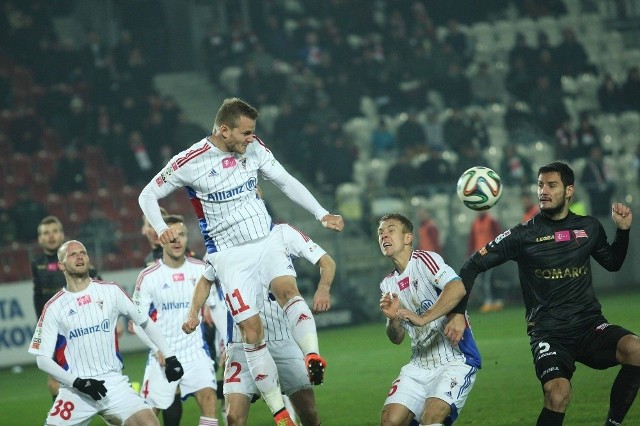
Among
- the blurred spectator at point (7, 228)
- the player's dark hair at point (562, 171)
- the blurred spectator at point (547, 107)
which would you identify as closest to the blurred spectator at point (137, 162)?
the blurred spectator at point (7, 228)

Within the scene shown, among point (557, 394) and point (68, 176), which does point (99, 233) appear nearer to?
point (68, 176)

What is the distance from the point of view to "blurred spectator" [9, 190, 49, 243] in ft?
62.8

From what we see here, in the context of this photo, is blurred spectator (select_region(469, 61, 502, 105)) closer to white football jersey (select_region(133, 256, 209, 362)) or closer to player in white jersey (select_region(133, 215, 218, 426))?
player in white jersey (select_region(133, 215, 218, 426))

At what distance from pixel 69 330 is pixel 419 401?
2.80 m

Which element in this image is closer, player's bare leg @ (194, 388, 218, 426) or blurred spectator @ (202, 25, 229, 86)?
player's bare leg @ (194, 388, 218, 426)

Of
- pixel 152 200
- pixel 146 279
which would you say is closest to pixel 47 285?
pixel 146 279

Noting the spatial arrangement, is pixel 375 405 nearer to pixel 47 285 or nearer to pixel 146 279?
pixel 146 279

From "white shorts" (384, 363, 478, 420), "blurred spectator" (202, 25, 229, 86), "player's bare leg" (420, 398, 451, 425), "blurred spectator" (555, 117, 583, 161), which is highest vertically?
"blurred spectator" (202, 25, 229, 86)

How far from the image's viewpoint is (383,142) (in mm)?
23812

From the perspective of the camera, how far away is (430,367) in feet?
26.2

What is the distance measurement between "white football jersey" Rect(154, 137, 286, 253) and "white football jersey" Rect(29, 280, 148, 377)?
4.38ft

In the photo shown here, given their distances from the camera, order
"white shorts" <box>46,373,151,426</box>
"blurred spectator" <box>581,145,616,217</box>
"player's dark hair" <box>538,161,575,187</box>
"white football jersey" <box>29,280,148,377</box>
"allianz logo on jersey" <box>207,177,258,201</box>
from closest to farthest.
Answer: "allianz logo on jersey" <box>207,177,258,201</box> → "player's dark hair" <box>538,161,575,187</box> → "white shorts" <box>46,373,151,426</box> → "white football jersey" <box>29,280,148,377</box> → "blurred spectator" <box>581,145,616,217</box>

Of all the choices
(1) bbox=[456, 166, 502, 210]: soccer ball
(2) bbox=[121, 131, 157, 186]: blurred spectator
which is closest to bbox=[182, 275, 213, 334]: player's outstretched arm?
(1) bbox=[456, 166, 502, 210]: soccer ball

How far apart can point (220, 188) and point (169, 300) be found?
2543mm
